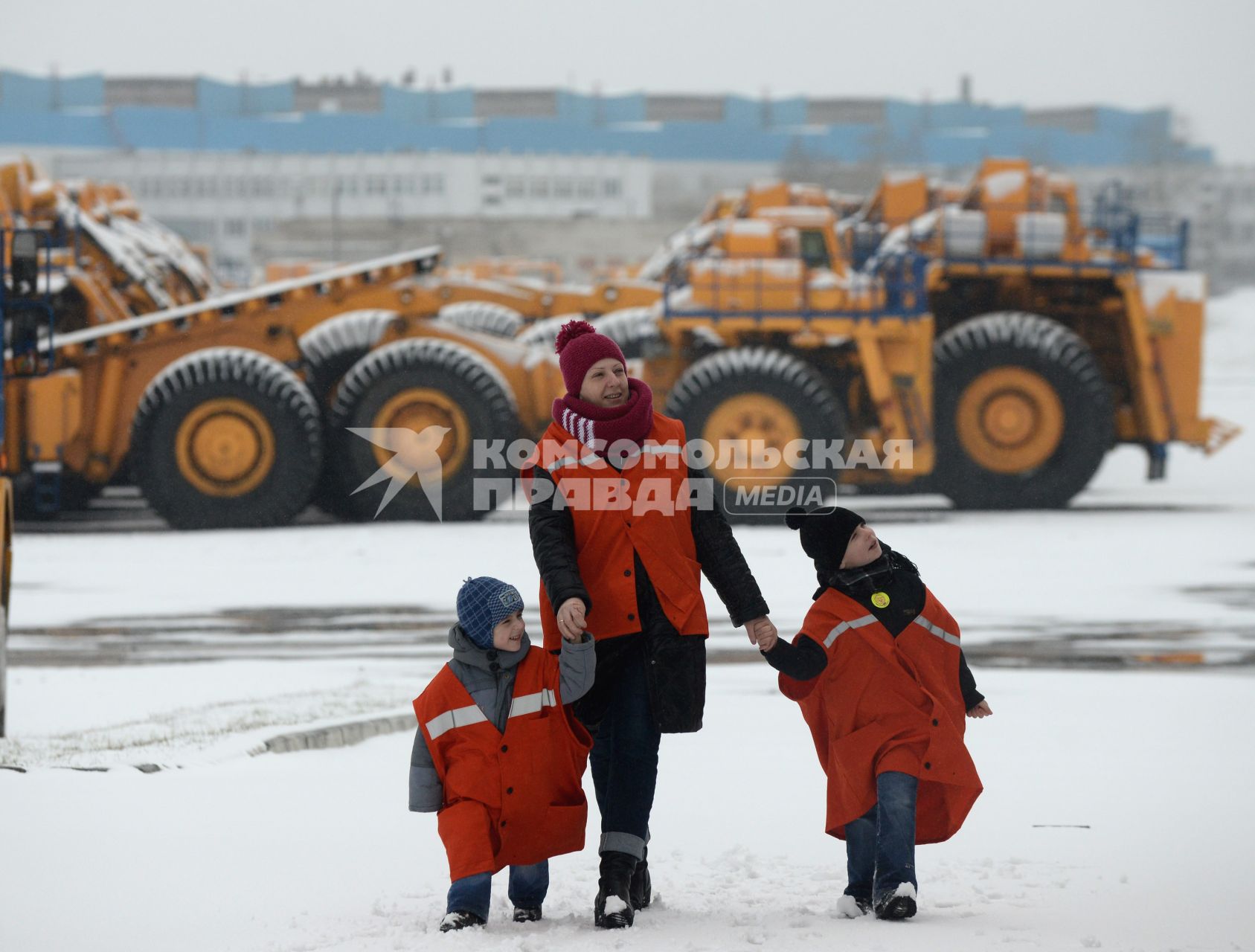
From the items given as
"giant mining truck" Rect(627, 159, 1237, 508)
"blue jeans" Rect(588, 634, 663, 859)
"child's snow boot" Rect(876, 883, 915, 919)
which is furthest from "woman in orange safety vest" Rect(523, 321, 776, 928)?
"giant mining truck" Rect(627, 159, 1237, 508)

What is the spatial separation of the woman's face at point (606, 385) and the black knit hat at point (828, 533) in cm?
60

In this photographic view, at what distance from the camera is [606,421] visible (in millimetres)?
4930

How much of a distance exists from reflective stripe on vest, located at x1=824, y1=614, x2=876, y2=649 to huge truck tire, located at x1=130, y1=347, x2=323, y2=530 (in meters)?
12.1

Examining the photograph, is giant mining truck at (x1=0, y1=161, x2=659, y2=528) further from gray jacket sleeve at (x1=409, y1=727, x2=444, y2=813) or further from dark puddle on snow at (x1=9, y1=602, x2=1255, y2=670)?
gray jacket sleeve at (x1=409, y1=727, x2=444, y2=813)

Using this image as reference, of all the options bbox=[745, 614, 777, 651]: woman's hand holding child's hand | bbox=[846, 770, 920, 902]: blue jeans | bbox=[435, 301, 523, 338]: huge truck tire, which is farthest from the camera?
bbox=[435, 301, 523, 338]: huge truck tire

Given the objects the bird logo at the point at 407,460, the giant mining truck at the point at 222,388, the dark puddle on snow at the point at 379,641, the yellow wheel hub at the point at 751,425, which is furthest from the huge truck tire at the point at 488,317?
the dark puddle on snow at the point at 379,641

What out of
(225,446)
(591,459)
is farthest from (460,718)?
(225,446)

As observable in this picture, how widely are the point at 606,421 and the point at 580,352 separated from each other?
0.21 m

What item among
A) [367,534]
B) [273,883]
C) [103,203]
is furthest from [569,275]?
[273,883]

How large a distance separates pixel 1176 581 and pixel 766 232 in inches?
276

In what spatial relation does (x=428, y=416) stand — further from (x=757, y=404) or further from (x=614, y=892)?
(x=614, y=892)

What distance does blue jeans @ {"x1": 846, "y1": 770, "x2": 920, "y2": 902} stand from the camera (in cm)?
467

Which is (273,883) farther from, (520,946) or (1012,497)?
(1012,497)

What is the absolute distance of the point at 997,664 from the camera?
9.03 metres
